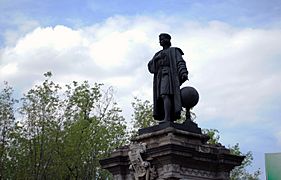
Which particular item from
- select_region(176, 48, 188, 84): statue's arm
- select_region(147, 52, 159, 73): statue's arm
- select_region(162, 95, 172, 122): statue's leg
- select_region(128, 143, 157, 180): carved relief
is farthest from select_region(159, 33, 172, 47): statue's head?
select_region(128, 143, 157, 180): carved relief

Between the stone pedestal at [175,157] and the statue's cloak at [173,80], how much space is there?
2.11 ft

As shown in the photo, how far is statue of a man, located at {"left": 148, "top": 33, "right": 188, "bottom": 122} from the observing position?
1555 centimetres

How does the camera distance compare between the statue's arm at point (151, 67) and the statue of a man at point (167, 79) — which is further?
the statue's arm at point (151, 67)

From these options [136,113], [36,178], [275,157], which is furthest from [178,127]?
[136,113]

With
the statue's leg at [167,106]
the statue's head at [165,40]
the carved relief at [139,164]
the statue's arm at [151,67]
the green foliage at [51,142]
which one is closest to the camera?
the carved relief at [139,164]

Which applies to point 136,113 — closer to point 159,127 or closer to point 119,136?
point 119,136

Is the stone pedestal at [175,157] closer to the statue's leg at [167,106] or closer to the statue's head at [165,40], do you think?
the statue's leg at [167,106]

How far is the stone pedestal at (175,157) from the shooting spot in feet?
46.9

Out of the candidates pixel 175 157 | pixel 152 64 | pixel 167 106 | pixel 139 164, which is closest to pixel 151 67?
pixel 152 64

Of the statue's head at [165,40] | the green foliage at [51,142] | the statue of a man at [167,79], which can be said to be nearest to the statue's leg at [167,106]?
the statue of a man at [167,79]

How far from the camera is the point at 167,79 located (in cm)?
1574

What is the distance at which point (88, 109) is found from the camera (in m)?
33.7

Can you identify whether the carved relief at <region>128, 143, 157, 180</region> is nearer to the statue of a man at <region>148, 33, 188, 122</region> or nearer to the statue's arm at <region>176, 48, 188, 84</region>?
the statue of a man at <region>148, 33, 188, 122</region>

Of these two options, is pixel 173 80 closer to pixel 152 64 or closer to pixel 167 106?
pixel 167 106
